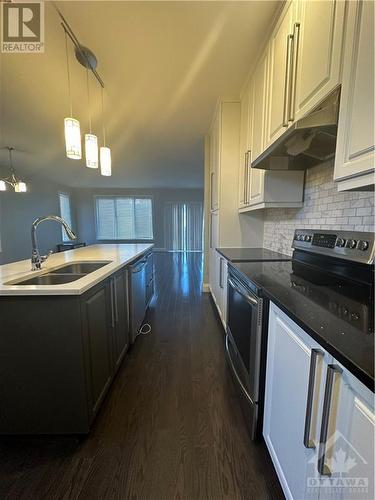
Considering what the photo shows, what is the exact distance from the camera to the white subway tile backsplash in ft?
4.05

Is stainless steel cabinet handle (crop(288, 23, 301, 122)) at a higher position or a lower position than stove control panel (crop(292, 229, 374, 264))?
higher

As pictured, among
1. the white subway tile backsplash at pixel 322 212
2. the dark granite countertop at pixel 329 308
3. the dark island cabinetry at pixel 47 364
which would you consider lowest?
the dark island cabinetry at pixel 47 364

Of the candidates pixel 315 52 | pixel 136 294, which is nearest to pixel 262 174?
pixel 315 52

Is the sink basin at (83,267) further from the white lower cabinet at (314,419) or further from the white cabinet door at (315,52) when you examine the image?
the white cabinet door at (315,52)

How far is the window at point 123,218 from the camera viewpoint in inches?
344

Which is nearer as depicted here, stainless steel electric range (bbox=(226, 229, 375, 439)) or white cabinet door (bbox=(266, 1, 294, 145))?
stainless steel electric range (bbox=(226, 229, 375, 439))

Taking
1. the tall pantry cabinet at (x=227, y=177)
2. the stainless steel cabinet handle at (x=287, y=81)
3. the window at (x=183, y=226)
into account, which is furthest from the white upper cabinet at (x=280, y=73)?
the window at (x=183, y=226)

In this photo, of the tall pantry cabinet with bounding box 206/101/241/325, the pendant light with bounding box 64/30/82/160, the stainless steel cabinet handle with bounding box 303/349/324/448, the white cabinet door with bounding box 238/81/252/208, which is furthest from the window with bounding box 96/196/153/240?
the stainless steel cabinet handle with bounding box 303/349/324/448

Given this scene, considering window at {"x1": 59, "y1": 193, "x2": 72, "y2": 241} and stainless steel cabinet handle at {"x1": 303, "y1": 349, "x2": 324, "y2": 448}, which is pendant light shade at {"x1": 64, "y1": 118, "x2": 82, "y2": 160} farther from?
window at {"x1": 59, "y1": 193, "x2": 72, "y2": 241}

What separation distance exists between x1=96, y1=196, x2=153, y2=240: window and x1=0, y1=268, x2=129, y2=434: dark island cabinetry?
7754 millimetres

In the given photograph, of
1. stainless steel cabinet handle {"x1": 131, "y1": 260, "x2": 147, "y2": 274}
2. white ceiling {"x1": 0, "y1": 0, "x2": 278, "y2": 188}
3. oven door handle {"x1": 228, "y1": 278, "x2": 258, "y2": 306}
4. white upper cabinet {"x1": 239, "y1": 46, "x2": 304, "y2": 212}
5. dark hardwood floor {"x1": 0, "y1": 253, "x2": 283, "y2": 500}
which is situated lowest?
dark hardwood floor {"x1": 0, "y1": 253, "x2": 283, "y2": 500}

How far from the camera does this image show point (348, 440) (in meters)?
0.56

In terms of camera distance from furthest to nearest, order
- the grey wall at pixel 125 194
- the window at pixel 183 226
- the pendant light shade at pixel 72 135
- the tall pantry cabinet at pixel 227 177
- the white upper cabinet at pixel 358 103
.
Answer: the window at pixel 183 226 < the grey wall at pixel 125 194 < the tall pantry cabinet at pixel 227 177 < the pendant light shade at pixel 72 135 < the white upper cabinet at pixel 358 103

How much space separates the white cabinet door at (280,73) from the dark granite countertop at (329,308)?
3.12 ft
